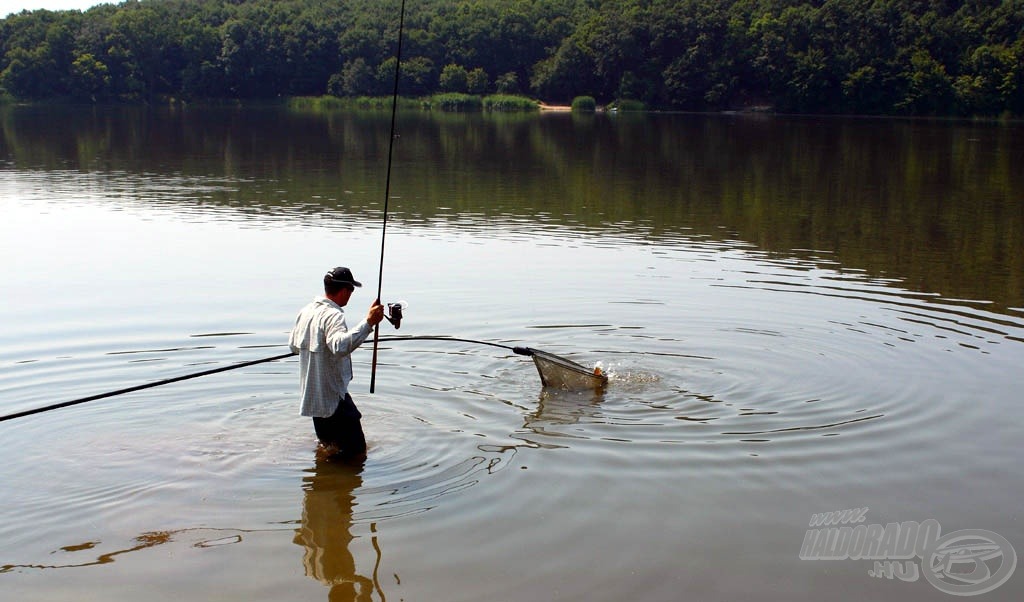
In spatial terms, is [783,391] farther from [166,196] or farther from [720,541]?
[166,196]

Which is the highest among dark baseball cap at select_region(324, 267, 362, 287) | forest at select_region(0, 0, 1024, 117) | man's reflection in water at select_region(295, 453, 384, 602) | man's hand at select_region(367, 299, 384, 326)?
forest at select_region(0, 0, 1024, 117)

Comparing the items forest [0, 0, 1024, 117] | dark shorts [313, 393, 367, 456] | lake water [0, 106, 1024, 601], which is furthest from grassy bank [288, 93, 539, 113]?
dark shorts [313, 393, 367, 456]

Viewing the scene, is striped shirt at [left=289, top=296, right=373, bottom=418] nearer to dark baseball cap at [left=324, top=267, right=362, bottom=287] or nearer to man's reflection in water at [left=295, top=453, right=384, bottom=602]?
dark baseball cap at [left=324, top=267, right=362, bottom=287]

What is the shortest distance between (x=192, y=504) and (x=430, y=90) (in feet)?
378

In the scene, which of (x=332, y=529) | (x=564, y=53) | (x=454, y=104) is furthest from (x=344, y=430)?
(x=564, y=53)

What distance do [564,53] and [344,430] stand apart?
353 ft

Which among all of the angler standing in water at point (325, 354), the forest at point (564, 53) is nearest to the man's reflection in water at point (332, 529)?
the angler standing in water at point (325, 354)

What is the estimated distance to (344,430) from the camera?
8.48 meters

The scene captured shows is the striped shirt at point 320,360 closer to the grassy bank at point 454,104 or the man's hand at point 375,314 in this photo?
the man's hand at point 375,314

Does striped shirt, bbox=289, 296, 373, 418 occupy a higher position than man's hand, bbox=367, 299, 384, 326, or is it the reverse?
man's hand, bbox=367, 299, 384, 326

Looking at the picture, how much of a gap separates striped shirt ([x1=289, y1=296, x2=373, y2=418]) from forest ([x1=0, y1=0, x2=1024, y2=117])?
9533 cm

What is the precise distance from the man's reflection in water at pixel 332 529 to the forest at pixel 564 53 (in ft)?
313

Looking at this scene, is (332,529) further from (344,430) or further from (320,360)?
(320,360)

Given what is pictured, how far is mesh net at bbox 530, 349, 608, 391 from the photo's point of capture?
1066cm
